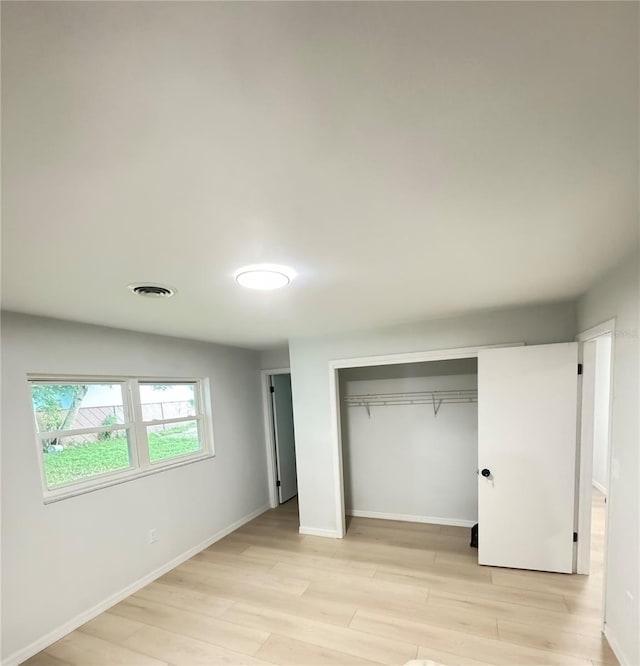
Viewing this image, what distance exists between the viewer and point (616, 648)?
1964 mm

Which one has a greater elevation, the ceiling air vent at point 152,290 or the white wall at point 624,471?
the ceiling air vent at point 152,290

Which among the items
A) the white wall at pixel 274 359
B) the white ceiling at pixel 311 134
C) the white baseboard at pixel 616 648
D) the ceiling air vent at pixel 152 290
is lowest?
the white baseboard at pixel 616 648

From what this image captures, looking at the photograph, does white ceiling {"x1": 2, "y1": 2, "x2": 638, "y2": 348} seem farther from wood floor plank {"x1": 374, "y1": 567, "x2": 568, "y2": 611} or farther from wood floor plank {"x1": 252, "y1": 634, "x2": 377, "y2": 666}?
wood floor plank {"x1": 374, "y1": 567, "x2": 568, "y2": 611}

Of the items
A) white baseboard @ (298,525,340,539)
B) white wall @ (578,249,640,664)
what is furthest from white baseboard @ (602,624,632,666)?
white baseboard @ (298,525,340,539)

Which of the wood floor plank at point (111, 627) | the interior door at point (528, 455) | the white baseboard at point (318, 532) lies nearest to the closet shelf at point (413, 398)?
the interior door at point (528, 455)

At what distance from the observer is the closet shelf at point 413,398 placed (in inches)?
151

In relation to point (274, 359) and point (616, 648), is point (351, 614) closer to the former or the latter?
point (616, 648)

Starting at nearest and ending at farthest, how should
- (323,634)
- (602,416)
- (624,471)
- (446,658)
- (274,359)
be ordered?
(624,471) → (446,658) → (323,634) → (602,416) → (274,359)

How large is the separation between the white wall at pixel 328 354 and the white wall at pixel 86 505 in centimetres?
100

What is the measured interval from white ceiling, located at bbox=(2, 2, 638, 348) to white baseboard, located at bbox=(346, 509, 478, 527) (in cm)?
334

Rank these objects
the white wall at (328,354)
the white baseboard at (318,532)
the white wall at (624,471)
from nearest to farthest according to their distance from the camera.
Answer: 1. the white wall at (624,471)
2. the white wall at (328,354)
3. the white baseboard at (318,532)

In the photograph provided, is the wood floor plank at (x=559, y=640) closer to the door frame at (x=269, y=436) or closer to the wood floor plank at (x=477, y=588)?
Answer: the wood floor plank at (x=477, y=588)

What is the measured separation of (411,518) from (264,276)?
144 inches

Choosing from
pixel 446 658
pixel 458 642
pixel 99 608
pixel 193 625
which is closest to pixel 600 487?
pixel 458 642
